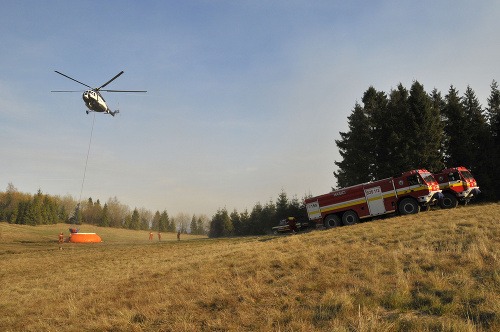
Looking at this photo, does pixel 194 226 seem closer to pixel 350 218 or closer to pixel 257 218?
pixel 257 218

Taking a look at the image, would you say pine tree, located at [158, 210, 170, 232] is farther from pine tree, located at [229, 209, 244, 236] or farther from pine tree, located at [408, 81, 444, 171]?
pine tree, located at [408, 81, 444, 171]

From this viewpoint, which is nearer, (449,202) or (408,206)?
(408,206)

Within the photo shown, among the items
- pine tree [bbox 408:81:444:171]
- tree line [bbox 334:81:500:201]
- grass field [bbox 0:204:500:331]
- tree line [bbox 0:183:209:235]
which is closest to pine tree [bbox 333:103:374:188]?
tree line [bbox 334:81:500:201]

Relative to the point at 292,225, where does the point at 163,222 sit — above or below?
above

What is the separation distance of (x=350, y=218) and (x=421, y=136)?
52.8 ft

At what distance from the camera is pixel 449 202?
24.5 metres

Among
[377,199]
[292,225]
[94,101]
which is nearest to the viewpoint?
[94,101]

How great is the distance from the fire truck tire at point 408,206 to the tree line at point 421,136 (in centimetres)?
1281

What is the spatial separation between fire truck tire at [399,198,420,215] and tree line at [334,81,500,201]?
12812 millimetres

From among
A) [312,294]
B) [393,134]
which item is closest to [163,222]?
[393,134]

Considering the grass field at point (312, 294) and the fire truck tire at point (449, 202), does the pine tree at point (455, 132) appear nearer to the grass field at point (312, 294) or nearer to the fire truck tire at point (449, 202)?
the fire truck tire at point (449, 202)

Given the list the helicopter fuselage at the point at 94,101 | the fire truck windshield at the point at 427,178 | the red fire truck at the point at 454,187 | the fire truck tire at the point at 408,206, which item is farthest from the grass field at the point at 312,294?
the helicopter fuselage at the point at 94,101

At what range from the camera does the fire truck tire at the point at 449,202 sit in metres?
24.4

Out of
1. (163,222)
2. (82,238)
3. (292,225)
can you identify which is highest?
(163,222)
